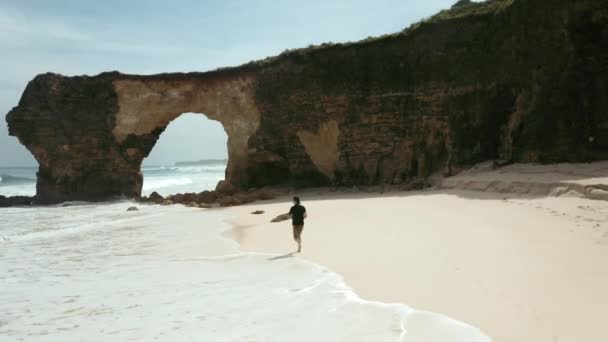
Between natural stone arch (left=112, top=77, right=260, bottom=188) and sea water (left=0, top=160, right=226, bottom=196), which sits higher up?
natural stone arch (left=112, top=77, right=260, bottom=188)

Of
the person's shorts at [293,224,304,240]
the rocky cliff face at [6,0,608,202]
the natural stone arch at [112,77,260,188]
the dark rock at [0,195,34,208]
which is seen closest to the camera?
the person's shorts at [293,224,304,240]

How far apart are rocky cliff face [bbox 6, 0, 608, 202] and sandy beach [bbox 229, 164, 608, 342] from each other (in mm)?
3069

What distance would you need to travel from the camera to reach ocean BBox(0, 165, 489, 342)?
4.01 meters

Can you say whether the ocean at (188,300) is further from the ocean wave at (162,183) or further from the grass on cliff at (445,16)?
the ocean wave at (162,183)

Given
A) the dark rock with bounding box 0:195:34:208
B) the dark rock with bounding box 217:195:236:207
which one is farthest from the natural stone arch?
the dark rock with bounding box 0:195:34:208

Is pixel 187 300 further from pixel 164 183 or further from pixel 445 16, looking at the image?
pixel 164 183

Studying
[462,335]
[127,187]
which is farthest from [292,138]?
[462,335]

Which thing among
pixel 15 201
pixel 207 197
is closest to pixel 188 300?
pixel 207 197

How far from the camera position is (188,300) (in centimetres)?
513

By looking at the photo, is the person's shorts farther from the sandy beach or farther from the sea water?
the sea water

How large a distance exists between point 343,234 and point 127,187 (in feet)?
61.3

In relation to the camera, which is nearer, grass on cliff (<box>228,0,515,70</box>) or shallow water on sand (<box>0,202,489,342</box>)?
shallow water on sand (<box>0,202,489,342</box>)

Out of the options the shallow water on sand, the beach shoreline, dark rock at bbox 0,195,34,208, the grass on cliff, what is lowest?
dark rock at bbox 0,195,34,208

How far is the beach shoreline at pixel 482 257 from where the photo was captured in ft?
12.6
